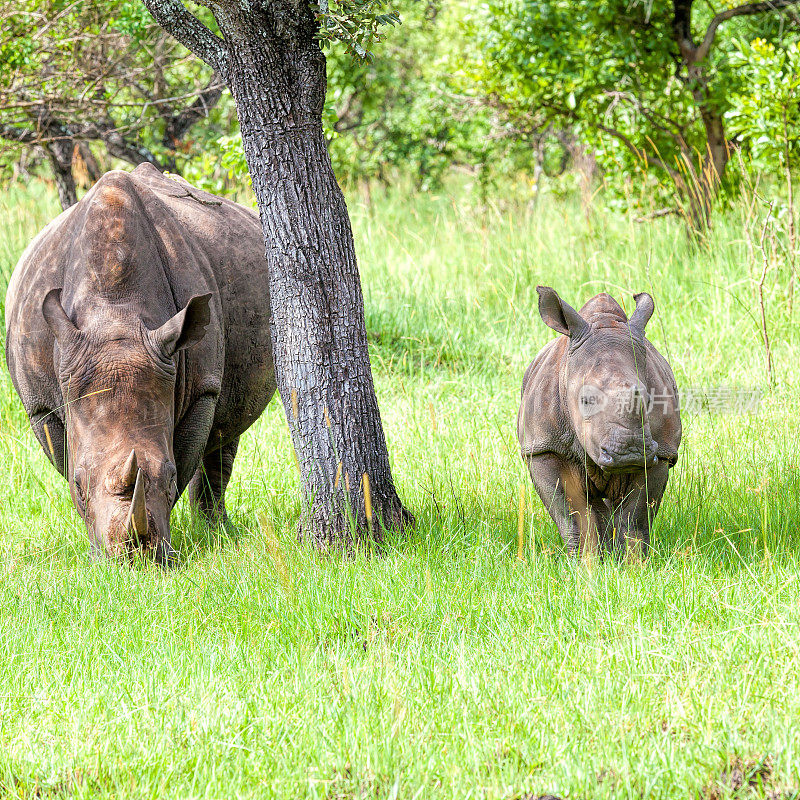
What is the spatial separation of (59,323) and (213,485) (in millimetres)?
1720

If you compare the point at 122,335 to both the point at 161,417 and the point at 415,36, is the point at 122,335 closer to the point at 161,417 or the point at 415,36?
the point at 161,417

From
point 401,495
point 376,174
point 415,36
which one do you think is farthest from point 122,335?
point 415,36

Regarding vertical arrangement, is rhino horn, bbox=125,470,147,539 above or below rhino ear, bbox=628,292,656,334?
below

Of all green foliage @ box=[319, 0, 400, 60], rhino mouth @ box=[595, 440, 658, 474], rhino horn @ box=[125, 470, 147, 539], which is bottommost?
rhino horn @ box=[125, 470, 147, 539]

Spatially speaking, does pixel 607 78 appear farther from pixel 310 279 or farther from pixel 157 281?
pixel 157 281

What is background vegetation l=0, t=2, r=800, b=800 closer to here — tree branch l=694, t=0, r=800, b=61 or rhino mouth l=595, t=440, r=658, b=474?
rhino mouth l=595, t=440, r=658, b=474

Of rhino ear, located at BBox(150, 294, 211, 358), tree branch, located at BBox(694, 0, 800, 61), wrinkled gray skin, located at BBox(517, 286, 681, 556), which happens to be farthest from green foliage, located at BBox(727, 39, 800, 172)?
rhino ear, located at BBox(150, 294, 211, 358)

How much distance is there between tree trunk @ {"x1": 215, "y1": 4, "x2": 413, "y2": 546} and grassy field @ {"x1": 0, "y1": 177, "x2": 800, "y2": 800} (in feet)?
1.03

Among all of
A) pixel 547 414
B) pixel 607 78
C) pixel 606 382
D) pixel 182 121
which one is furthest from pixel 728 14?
pixel 606 382

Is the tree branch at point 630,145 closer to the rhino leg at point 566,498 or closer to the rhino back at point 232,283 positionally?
the rhino back at point 232,283

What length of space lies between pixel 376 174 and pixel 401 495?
10997 millimetres

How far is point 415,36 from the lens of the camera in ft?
53.0

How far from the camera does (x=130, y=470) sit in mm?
3859

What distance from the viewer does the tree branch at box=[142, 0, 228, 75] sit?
4121 millimetres
